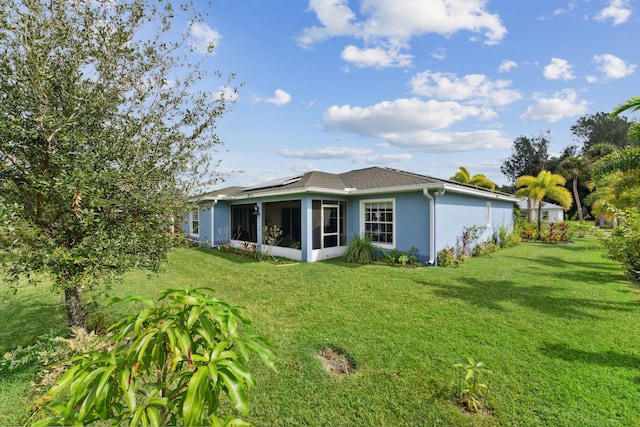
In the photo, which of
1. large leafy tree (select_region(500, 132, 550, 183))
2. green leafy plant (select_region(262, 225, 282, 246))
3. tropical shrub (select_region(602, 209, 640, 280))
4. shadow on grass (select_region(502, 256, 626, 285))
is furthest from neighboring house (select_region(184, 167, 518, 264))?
large leafy tree (select_region(500, 132, 550, 183))

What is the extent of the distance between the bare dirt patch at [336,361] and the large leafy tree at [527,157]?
182 feet

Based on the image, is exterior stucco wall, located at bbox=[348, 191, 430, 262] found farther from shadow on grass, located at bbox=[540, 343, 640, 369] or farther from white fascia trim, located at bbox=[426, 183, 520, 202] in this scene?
shadow on grass, located at bbox=[540, 343, 640, 369]

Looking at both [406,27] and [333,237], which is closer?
[406,27]

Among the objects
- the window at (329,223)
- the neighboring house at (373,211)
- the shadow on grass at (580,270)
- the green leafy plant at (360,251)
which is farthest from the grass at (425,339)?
the window at (329,223)

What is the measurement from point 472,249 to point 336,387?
38.1 feet

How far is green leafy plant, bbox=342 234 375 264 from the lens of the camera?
36.6ft

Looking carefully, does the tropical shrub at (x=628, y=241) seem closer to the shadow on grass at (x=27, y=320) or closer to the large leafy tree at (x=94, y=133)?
the large leafy tree at (x=94, y=133)

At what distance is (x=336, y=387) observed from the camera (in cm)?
338

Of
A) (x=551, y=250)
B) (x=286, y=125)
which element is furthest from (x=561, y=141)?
(x=286, y=125)

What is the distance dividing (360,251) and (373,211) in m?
1.91

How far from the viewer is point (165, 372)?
1.52 meters

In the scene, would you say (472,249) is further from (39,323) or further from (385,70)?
(39,323)

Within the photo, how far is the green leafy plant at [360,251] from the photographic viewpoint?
11.1m

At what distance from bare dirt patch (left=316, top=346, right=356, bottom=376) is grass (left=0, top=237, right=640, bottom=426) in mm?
88
